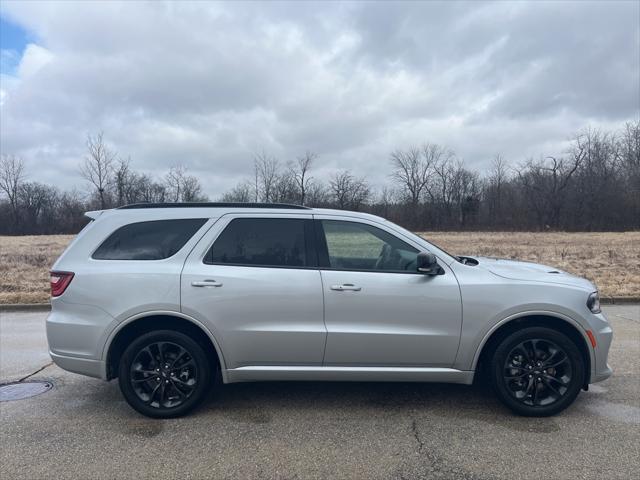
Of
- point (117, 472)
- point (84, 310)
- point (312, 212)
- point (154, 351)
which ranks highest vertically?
point (312, 212)

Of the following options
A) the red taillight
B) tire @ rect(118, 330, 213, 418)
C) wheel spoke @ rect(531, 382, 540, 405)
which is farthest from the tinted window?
wheel spoke @ rect(531, 382, 540, 405)

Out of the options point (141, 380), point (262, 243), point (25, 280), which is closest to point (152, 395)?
point (141, 380)

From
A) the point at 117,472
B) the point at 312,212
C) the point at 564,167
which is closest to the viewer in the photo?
the point at 117,472

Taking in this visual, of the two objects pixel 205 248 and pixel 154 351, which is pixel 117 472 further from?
pixel 205 248

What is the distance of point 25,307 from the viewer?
9.44 meters

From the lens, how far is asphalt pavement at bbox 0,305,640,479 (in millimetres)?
3156

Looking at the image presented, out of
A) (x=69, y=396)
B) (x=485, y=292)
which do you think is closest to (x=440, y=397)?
(x=485, y=292)

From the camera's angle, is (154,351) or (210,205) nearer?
(154,351)

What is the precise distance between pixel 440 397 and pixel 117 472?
2856 mm

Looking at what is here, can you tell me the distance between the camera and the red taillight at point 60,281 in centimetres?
398

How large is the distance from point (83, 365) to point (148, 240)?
1.21 m

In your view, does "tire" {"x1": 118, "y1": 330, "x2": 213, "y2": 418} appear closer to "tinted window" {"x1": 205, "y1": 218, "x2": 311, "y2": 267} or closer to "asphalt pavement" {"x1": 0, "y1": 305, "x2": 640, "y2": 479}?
"asphalt pavement" {"x1": 0, "y1": 305, "x2": 640, "y2": 479}

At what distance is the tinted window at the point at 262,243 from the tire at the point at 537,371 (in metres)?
1.91

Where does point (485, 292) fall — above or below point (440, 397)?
above
